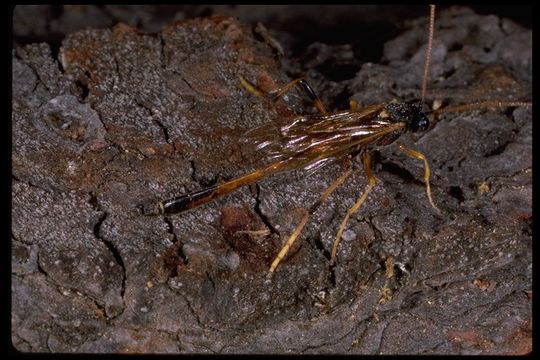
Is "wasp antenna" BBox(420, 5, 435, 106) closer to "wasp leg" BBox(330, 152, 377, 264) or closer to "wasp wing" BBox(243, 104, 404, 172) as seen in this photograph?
"wasp wing" BBox(243, 104, 404, 172)

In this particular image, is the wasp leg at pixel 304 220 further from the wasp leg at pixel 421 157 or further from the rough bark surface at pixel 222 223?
the wasp leg at pixel 421 157

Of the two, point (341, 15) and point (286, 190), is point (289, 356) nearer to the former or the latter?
point (286, 190)

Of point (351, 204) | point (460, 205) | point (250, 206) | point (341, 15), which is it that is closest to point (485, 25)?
point (341, 15)

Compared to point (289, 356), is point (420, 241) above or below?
above

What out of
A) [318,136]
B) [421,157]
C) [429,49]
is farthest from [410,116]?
[318,136]

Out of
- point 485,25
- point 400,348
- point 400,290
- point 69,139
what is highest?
point 69,139

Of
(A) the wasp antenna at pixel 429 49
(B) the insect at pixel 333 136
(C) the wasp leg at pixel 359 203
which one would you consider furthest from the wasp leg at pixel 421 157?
(A) the wasp antenna at pixel 429 49
